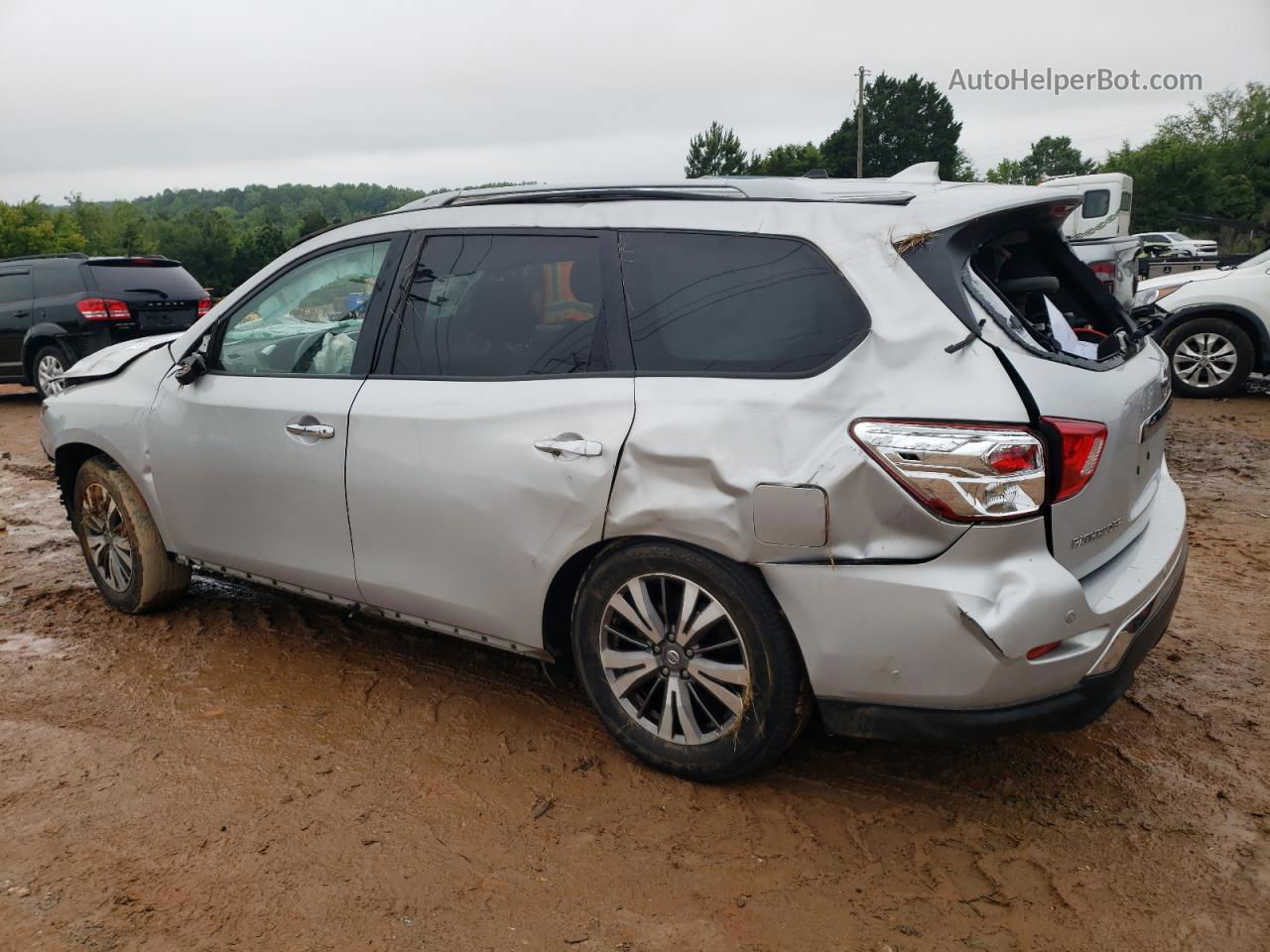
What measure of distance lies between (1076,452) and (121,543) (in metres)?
3.96

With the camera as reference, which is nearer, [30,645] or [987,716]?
[987,716]

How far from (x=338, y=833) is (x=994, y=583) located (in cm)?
194

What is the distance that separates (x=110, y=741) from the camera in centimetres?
357

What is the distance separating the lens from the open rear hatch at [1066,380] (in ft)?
8.63

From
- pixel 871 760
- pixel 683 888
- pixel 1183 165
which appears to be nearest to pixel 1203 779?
pixel 871 760

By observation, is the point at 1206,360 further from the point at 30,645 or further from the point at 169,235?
the point at 169,235

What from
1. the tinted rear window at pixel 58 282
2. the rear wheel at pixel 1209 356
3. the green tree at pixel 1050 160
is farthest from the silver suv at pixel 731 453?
the green tree at pixel 1050 160

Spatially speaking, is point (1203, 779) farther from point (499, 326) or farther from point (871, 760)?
point (499, 326)

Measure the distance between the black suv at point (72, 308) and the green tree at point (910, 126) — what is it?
255 ft

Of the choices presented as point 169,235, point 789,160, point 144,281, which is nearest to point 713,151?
point 789,160

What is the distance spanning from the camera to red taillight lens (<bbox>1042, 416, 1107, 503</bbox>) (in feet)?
8.53

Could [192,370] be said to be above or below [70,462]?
above

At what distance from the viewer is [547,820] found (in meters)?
3.03

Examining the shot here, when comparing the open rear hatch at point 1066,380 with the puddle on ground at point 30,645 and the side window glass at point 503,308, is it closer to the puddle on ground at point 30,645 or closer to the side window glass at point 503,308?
the side window glass at point 503,308
